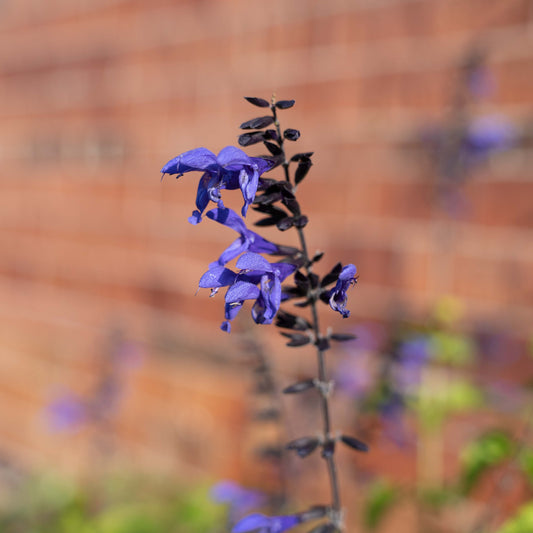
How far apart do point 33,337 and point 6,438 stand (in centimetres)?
48

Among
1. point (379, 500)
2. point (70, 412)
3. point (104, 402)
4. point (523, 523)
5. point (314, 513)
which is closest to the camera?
point (314, 513)

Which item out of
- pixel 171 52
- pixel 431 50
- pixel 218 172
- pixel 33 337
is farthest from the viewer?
pixel 33 337

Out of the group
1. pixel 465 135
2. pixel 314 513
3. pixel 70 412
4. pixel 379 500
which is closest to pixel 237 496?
pixel 379 500

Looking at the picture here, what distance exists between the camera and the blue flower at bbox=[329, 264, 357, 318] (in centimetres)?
44

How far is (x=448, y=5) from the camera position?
3.87ft

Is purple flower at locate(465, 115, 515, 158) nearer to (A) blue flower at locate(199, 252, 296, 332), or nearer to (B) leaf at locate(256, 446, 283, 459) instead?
(B) leaf at locate(256, 446, 283, 459)

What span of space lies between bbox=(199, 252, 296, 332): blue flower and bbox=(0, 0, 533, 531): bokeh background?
1.06 feet

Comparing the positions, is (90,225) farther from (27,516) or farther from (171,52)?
(27,516)

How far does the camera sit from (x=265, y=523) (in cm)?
59

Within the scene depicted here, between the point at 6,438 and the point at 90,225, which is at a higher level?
the point at 90,225

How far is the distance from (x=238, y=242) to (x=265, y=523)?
272 millimetres

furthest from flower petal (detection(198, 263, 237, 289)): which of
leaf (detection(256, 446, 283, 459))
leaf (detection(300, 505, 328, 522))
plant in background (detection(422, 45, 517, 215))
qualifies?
plant in background (detection(422, 45, 517, 215))

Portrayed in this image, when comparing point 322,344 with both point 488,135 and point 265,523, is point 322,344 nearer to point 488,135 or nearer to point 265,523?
point 265,523

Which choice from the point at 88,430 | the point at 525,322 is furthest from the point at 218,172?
the point at 88,430
